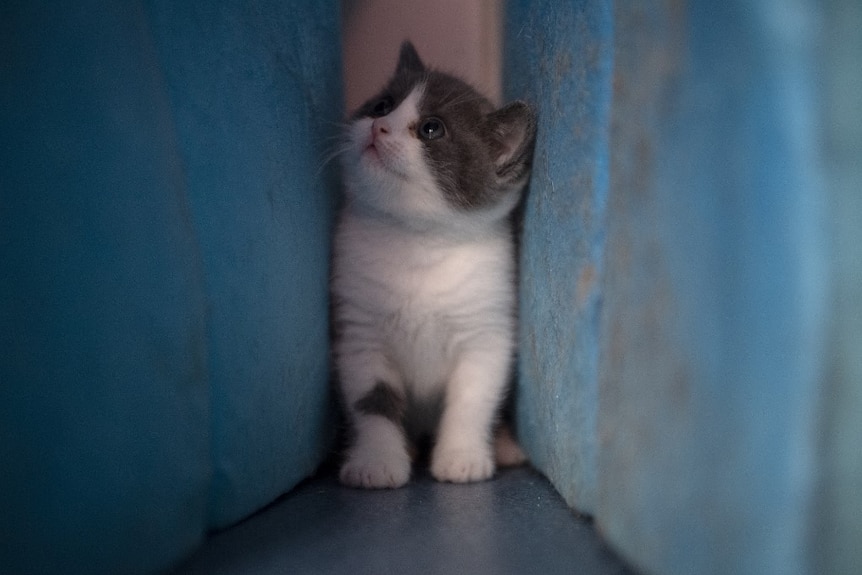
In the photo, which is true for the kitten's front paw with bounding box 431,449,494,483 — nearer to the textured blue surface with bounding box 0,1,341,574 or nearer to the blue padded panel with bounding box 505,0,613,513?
the blue padded panel with bounding box 505,0,613,513

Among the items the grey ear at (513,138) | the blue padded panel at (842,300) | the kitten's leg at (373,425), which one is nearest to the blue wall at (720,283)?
the blue padded panel at (842,300)

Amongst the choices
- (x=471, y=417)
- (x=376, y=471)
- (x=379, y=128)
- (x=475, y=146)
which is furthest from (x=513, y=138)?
(x=376, y=471)

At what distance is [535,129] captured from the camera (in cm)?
151

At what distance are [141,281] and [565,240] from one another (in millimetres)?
687

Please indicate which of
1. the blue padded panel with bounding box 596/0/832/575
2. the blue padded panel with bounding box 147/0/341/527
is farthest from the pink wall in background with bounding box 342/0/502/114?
the blue padded panel with bounding box 596/0/832/575

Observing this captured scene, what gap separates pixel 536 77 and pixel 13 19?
0.97m

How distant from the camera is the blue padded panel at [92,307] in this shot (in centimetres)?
86

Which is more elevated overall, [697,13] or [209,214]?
[697,13]

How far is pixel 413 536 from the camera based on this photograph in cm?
118

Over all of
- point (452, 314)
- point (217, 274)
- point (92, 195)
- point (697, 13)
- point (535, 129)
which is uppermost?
point (697, 13)

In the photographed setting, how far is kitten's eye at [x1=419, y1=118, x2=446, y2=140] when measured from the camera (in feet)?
5.19

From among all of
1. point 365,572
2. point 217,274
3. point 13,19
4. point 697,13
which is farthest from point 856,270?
point 13,19

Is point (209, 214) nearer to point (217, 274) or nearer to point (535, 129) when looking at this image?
point (217, 274)

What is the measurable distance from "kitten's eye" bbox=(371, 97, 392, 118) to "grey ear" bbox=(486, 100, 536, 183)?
25cm
